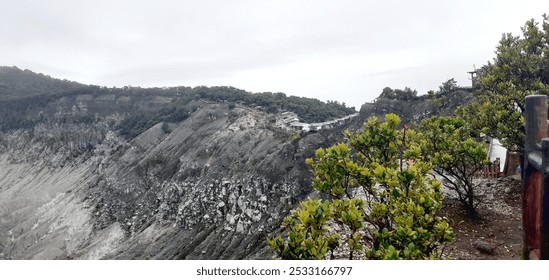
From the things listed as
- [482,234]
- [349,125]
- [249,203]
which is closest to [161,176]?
[249,203]

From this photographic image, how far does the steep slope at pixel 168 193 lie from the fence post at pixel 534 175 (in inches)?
512

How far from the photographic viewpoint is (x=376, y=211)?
5723mm

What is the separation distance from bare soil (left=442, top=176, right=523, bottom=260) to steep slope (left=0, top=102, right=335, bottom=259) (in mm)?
9706

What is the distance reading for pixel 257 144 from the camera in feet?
129

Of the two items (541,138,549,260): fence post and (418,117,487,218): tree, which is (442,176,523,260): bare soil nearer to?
(418,117,487,218): tree

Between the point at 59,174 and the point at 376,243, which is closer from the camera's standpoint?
the point at 376,243

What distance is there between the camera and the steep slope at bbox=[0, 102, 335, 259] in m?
29.0

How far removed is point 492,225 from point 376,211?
7.06m

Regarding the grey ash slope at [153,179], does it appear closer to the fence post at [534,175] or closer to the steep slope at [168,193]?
the steep slope at [168,193]

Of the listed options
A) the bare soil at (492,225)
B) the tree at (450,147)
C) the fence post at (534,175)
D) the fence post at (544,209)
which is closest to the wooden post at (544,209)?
the fence post at (544,209)

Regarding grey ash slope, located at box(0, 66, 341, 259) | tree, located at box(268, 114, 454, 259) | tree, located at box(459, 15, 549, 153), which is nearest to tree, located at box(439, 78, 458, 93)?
grey ash slope, located at box(0, 66, 341, 259)

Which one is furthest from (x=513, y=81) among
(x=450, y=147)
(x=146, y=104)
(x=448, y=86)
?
(x=146, y=104)

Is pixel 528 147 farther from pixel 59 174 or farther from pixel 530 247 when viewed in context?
pixel 59 174
